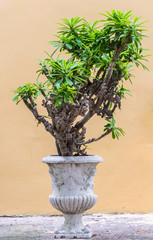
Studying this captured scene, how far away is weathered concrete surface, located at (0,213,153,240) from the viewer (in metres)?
3.49

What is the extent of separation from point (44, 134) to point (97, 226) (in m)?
1.18

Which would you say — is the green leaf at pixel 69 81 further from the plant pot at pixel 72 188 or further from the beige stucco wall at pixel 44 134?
the beige stucco wall at pixel 44 134

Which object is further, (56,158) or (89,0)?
(89,0)

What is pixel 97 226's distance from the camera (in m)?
3.92

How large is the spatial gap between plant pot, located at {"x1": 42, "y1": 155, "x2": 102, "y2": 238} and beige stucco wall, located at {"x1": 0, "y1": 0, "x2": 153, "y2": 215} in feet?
3.59

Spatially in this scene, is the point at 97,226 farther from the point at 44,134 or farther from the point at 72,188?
the point at 44,134

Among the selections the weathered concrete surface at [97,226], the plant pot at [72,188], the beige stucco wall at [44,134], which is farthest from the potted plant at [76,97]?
the beige stucco wall at [44,134]

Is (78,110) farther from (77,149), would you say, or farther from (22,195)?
(22,195)

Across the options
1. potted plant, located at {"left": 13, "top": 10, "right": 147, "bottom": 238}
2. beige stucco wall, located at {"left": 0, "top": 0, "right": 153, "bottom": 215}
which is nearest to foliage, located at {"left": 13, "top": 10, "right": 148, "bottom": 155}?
potted plant, located at {"left": 13, "top": 10, "right": 147, "bottom": 238}

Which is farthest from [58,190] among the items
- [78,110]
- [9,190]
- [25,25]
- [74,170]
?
[25,25]

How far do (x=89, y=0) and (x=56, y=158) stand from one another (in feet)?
6.72

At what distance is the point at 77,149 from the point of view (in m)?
3.50

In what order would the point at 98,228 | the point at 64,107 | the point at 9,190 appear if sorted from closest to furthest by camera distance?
the point at 64,107
the point at 98,228
the point at 9,190

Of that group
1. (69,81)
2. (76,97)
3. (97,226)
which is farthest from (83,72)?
(97,226)
